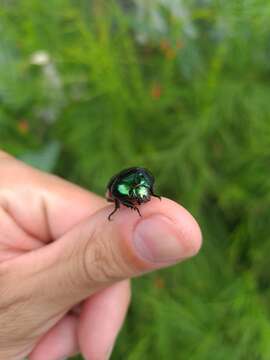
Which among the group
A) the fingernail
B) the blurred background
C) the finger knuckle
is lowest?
the fingernail

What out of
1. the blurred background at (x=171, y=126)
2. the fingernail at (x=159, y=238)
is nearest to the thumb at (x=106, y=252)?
the fingernail at (x=159, y=238)

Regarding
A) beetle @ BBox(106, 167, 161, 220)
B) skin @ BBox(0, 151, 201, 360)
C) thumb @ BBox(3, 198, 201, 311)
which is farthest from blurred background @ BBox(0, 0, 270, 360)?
beetle @ BBox(106, 167, 161, 220)

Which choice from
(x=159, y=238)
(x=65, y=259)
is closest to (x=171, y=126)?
(x=65, y=259)

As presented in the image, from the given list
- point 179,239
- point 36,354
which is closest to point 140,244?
point 179,239

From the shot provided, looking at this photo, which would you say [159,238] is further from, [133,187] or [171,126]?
[171,126]

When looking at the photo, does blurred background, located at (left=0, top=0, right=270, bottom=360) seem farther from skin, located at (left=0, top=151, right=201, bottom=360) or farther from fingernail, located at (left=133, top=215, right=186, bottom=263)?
fingernail, located at (left=133, top=215, right=186, bottom=263)

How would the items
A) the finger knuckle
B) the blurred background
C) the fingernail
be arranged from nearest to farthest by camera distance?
the fingernail → the finger knuckle → the blurred background
